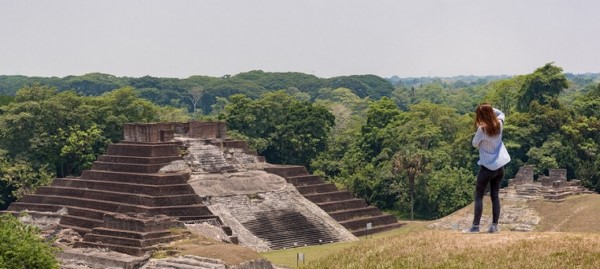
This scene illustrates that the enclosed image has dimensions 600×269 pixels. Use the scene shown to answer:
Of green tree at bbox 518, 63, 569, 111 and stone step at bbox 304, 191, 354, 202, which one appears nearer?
stone step at bbox 304, 191, 354, 202

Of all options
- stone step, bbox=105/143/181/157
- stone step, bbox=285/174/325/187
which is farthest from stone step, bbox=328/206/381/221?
stone step, bbox=105/143/181/157

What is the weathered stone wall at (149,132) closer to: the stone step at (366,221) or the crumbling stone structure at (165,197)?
the crumbling stone structure at (165,197)

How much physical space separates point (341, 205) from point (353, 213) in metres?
0.67

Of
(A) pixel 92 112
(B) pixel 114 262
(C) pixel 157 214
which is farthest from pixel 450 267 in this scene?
(A) pixel 92 112

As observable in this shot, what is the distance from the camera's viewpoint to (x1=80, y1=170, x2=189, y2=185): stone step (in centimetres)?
3600

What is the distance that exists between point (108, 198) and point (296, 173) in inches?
362

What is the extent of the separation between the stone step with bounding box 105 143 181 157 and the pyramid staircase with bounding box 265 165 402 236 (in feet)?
15.6

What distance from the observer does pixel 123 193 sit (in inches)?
1425

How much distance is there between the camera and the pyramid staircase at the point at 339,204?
39.2 meters

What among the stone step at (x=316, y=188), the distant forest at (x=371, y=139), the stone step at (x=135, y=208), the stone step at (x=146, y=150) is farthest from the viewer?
the distant forest at (x=371, y=139)

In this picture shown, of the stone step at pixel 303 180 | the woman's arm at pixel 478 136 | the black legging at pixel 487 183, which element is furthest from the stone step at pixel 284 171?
the woman's arm at pixel 478 136

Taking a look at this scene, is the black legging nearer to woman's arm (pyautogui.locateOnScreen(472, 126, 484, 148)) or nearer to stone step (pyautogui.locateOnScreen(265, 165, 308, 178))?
woman's arm (pyautogui.locateOnScreen(472, 126, 484, 148))

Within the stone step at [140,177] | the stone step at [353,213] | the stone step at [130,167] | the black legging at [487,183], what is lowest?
the stone step at [353,213]

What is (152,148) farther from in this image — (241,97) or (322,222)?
(241,97)
